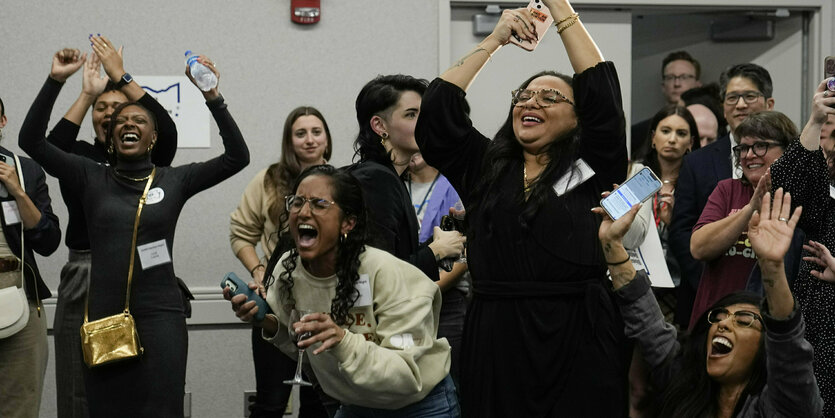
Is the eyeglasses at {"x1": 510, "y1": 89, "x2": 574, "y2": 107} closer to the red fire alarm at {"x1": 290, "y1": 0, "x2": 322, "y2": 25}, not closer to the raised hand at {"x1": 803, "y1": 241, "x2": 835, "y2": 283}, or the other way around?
the raised hand at {"x1": 803, "y1": 241, "x2": 835, "y2": 283}

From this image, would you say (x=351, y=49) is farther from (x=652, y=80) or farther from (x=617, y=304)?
(x=617, y=304)

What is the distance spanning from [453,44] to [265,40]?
1.11 metres

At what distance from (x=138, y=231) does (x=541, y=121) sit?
5.99 feet

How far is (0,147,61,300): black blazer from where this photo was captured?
4.64 meters

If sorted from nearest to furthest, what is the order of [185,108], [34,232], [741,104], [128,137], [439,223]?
[128,137]
[439,223]
[34,232]
[741,104]
[185,108]

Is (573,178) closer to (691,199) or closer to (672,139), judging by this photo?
(691,199)

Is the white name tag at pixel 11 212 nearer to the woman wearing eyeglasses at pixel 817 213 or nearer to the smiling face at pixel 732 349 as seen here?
the smiling face at pixel 732 349

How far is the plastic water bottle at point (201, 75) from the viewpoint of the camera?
13.2ft

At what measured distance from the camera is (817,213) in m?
3.45

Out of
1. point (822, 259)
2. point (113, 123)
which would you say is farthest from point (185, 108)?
point (822, 259)

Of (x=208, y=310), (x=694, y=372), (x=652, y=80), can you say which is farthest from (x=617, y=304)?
(x=652, y=80)

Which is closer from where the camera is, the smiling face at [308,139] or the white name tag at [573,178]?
the white name tag at [573,178]

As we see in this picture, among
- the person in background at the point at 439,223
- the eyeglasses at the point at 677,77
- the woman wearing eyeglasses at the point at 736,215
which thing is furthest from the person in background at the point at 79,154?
the eyeglasses at the point at 677,77

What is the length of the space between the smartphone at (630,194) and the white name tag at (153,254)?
77.0 inches
